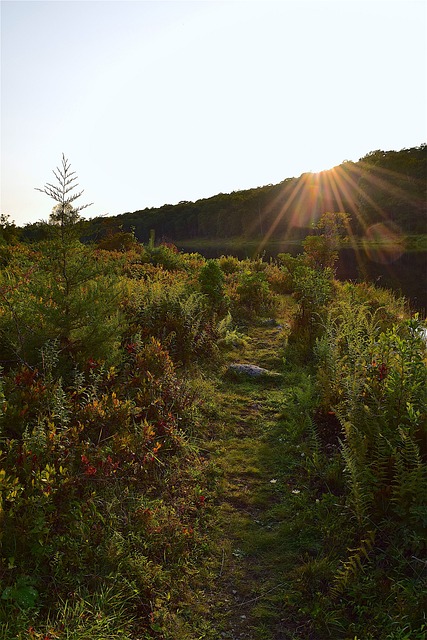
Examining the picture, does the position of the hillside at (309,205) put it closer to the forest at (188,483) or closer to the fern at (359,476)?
the forest at (188,483)

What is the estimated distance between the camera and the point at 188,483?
176 inches

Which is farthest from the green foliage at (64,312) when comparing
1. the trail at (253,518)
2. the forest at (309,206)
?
the forest at (309,206)

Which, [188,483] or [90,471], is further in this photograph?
[188,483]

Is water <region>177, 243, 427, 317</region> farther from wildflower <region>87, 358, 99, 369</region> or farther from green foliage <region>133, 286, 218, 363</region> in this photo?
wildflower <region>87, 358, 99, 369</region>

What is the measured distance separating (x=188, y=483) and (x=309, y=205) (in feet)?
273

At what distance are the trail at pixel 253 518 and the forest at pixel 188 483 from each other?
2cm

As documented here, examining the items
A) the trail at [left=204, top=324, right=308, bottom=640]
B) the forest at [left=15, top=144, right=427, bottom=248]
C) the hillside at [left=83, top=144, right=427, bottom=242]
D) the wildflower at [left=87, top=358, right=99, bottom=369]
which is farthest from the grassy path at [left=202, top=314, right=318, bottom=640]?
the hillside at [left=83, top=144, right=427, bottom=242]

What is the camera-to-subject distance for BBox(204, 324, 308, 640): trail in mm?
3129

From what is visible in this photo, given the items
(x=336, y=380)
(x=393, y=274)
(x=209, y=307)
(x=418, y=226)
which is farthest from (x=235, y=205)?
(x=336, y=380)

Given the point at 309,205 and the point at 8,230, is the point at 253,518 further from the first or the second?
the point at 309,205

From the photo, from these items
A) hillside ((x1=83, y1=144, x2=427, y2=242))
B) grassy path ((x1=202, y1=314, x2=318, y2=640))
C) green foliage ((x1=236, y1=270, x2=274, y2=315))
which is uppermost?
hillside ((x1=83, y1=144, x2=427, y2=242))

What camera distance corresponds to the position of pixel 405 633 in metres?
2.65

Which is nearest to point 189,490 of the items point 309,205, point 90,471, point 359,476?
point 90,471

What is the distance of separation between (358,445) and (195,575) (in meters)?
1.73
